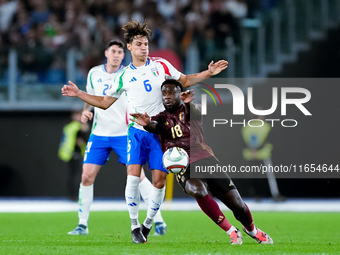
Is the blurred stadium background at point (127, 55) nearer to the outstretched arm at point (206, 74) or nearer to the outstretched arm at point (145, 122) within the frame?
the outstretched arm at point (206, 74)

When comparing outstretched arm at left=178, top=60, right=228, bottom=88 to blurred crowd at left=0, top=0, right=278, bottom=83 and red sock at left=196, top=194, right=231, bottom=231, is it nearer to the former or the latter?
red sock at left=196, top=194, right=231, bottom=231

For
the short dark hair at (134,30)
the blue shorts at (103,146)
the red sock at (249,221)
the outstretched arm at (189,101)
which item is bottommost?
the red sock at (249,221)

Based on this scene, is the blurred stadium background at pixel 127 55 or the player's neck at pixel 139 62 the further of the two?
the blurred stadium background at pixel 127 55

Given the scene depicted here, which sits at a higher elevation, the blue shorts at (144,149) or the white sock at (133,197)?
the blue shorts at (144,149)

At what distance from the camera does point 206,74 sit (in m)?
7.40

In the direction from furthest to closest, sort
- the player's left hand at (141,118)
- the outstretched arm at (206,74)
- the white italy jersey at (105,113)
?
the white italy jersey at (105,113) → the outstretched arm at (206,74) → the player's left hand at (141,118)

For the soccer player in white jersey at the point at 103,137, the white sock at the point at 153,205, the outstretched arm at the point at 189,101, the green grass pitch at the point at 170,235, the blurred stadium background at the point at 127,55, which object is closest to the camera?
the green grass pitch at the point at 170,235

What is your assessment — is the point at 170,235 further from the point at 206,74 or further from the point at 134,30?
the point at 134,30

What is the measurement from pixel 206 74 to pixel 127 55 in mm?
7829

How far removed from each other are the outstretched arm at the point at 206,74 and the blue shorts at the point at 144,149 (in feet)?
2.50

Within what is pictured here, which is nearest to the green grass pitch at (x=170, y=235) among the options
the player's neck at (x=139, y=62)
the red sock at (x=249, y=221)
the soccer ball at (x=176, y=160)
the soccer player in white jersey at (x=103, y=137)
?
the red sock at (x=249, y=221)

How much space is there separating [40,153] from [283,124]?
6.70 meters

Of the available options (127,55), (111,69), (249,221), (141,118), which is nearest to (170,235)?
(249,221)

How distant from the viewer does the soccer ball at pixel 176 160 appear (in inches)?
265
